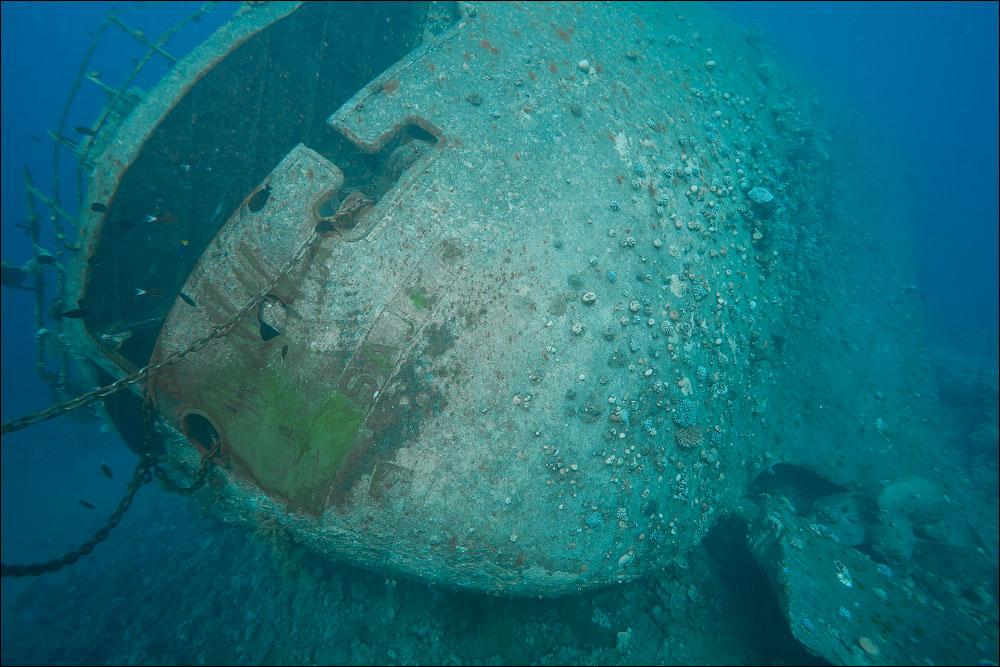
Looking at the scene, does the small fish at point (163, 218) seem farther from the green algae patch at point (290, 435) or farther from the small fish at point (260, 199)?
the green algae patch at point (290, 435)

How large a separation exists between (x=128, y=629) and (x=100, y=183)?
16.3 feet

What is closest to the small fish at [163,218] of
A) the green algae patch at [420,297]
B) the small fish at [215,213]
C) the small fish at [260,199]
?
the small fish at [215,213]

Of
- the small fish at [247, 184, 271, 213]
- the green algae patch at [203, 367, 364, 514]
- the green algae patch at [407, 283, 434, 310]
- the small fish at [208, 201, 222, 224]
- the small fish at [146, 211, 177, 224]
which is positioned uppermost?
the small fish at [247, 184, 271, 213]

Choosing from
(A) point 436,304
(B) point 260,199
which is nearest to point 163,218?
(B) point 260,199

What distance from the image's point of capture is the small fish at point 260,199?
2.82 metres

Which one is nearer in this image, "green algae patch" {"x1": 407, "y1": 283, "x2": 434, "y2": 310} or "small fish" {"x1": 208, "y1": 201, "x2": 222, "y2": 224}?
"green algae patch" {"x1": 407, "y1": 283, "x2": 434, "y2": 310}

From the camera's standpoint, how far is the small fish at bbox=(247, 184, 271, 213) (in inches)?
111

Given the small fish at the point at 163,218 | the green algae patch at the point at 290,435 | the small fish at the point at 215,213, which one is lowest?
the green algae patch at the point at 290,435

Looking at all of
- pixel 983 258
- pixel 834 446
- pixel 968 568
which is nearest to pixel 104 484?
pixel 834 446

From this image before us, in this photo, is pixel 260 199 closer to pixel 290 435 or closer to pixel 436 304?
pixel 436 304

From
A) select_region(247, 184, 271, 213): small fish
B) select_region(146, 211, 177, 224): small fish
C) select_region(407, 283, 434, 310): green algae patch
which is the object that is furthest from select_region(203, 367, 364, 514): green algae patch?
select_region(146, 211, 177, 224): small fish

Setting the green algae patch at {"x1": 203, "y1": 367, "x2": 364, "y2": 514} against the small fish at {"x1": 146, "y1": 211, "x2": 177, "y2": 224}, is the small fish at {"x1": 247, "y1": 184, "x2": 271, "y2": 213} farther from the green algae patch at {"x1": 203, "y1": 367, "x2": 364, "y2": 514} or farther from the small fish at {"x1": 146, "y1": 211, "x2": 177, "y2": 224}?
the green algae patch at {"x1": 203, "y1": 367, "x2": 364, "y2": 514}

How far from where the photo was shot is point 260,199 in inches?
111

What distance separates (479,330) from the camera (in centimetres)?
266
